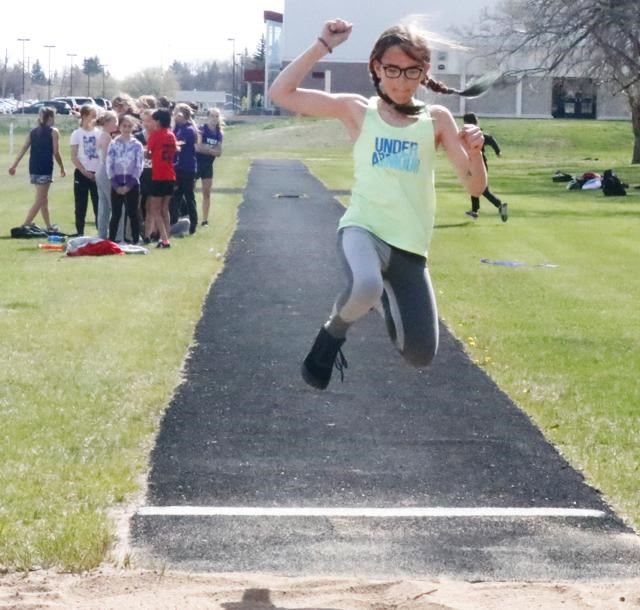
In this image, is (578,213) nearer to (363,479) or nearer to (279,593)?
(363,479)

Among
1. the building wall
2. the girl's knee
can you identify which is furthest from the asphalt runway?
Result: the building wall

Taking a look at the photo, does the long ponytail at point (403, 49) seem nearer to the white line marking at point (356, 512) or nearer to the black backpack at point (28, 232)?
the white line marking at point (356, 512)

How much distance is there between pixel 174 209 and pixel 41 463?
49.0 ft

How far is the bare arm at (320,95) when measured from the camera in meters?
6.08

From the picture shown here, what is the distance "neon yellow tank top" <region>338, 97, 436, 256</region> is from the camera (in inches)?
233

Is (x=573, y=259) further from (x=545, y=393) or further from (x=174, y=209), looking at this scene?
(x=545, y=393)

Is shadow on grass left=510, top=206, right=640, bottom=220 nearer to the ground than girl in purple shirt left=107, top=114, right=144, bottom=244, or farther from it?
nearer to the ground

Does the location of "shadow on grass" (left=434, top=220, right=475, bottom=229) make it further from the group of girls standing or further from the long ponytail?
the long ponytail

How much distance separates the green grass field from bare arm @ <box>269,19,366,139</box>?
2128mm

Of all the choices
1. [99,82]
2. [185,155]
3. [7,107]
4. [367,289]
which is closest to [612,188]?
[185,155]

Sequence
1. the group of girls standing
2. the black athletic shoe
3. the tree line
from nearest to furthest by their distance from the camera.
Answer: the black athletic shoe, the group of girls standing, the tree line

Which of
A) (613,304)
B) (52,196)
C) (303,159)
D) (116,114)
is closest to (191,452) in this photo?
(613,304)

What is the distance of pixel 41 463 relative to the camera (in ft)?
24.7

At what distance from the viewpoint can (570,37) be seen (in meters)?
45.0
